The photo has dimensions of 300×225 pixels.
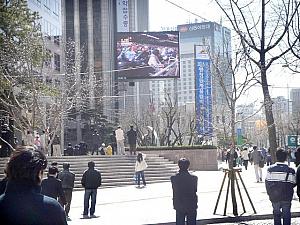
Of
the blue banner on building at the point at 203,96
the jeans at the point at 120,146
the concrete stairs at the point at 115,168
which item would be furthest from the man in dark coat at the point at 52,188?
the blue banner on building at the point at 203,96

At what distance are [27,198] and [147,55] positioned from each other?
145 feet

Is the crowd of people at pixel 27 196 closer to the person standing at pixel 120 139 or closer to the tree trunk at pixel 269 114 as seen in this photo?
the tree trunk at pixel 269 114

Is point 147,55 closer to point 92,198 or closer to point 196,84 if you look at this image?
point 196,84

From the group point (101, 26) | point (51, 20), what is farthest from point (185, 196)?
point (101, 26)

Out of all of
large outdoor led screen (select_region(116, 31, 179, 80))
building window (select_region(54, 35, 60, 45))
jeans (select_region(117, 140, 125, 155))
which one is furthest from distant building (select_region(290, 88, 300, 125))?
jeans (select_region(117, 140, 125, 155))

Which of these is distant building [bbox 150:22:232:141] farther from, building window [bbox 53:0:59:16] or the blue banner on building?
building window [bbox 53:0:59:16]

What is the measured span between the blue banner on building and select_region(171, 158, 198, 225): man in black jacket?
118 ft

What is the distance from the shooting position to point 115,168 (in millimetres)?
26609

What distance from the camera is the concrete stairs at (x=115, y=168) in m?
25.1

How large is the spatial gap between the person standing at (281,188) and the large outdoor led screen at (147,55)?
38438 mm

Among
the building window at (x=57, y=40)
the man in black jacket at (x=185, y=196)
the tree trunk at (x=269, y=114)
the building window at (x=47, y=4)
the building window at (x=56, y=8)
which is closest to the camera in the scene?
the man in black jacket at (x=185, y=196)

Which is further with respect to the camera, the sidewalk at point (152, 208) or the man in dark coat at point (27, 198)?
the sidewalk at point (152, 208)

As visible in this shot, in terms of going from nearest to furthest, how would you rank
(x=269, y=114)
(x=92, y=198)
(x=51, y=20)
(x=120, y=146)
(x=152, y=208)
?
(x=92, y=198), (x=152, y=208), (x=269, y=114), (x=120, y=146), (x=51, y=20)

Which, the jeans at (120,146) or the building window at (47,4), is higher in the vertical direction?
the building window at (47,4)
